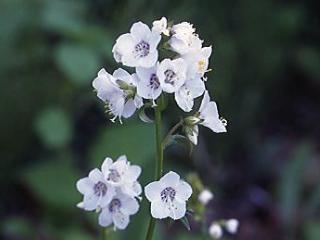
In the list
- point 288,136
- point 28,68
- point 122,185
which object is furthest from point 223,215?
point 122,185

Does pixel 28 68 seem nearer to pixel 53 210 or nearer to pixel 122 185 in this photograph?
pixel 53 210

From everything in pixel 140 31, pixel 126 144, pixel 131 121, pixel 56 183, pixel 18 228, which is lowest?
pixel 140 31

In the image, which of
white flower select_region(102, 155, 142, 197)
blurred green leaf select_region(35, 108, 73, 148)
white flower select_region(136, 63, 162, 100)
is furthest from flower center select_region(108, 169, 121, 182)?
blurred green leaf select_region(35, 108, 73, 148)

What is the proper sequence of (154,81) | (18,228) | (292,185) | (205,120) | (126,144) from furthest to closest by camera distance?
(292,185)
(18,228)
(126,144)
(205,120)
(154,81)

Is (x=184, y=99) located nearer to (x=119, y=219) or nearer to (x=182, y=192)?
(x=182, y=192)

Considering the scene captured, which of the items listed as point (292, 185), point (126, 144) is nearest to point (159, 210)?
point (126, 144)

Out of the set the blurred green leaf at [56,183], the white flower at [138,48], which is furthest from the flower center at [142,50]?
the blurred green leaf at [56,183]

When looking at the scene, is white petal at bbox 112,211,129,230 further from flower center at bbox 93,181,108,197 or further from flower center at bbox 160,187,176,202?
flower center at bbox 160,187,176,202

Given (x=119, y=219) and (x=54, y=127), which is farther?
(x=54, y=127)
